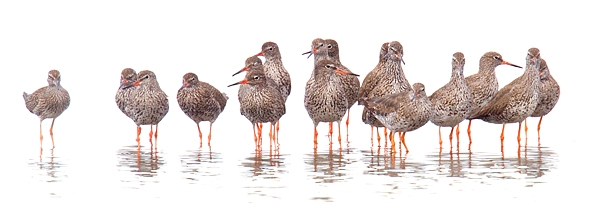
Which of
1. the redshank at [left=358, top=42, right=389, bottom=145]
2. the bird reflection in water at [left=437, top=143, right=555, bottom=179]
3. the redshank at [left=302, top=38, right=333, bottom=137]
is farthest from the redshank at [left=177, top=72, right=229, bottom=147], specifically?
the bird reflection in water at [left=437, top=143, right=555, bottom=179]

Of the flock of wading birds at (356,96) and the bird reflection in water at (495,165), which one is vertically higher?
the flock of wading birds at (356,96)

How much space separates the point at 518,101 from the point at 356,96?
4.02 meters

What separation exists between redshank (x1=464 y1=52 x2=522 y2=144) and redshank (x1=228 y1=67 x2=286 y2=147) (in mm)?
4438

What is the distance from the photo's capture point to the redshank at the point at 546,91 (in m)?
30.8

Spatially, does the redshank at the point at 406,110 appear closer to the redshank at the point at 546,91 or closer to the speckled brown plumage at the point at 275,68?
the speckled brown plumage at the point at 275,68

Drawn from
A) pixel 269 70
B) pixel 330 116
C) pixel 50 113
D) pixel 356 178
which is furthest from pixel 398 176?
pixel 50 113

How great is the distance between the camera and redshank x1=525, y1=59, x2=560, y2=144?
30.8 meters

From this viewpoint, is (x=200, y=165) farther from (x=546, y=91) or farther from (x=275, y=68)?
(x=546, y=91)

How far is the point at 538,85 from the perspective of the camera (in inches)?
1153

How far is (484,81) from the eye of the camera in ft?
97.6

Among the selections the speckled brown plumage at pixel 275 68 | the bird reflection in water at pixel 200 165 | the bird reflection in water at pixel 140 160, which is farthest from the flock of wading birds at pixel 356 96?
the bird reflection in water at pixel 200 165

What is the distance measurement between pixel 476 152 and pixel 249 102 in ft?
17.5

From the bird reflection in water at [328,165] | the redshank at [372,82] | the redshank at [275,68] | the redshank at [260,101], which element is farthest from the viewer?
the redshank at [275,68]

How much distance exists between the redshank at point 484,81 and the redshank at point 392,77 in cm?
154
